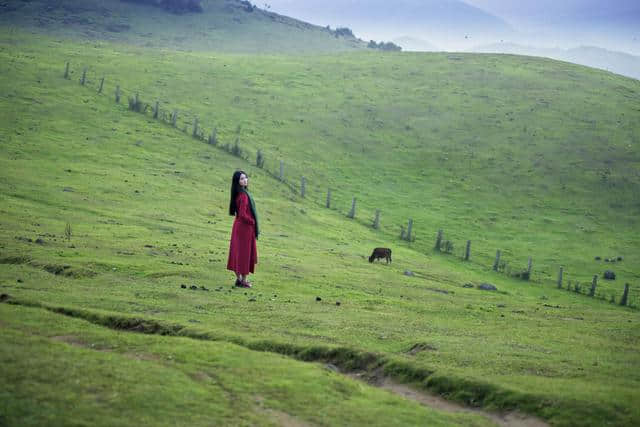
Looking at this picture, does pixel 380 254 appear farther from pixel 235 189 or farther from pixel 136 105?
pixel 136 105

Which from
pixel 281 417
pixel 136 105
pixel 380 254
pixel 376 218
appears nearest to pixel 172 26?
pixel 136 105

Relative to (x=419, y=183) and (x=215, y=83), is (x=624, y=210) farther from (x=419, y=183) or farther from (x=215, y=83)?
(x=215, y=83)

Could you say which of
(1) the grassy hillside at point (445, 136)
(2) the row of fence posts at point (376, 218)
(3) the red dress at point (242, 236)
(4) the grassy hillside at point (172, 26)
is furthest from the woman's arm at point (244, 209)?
(4) the grassy hillside at point (172, 26)

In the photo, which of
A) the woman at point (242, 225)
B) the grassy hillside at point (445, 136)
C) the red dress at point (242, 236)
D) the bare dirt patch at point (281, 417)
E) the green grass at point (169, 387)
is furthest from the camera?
the grassy hillside at point (445, 136)

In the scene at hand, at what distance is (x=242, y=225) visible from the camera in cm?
2394

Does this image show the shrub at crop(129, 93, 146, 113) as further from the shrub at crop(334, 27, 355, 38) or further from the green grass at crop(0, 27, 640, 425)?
the shrub at crop(334, 27, 355, 38)

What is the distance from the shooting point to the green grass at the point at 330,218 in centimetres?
1552

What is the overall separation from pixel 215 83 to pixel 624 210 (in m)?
49.6

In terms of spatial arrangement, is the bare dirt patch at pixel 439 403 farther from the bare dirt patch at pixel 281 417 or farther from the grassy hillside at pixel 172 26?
the grassy hillside at pixel 172 26

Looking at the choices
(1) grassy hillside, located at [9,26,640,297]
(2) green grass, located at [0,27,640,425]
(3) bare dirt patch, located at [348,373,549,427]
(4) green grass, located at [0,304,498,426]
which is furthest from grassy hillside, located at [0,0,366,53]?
(3) bare dirt patch, located at [348,373,549,427]

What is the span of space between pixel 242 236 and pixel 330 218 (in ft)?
99.7

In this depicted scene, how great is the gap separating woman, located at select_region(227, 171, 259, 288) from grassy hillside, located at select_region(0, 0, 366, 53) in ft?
329

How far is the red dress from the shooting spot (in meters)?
23.9

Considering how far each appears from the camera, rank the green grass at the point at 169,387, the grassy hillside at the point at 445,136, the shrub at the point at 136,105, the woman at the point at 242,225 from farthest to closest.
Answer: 1. the shrub at the point at 136,105
2. the grassy hillside at the point at 445,136
3. the woman at the point at 242,225
4. the green grass at the point at 169,387
